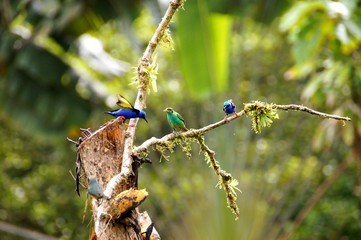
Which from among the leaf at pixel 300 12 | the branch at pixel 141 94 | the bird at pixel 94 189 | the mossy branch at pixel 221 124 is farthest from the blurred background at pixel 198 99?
the bird at pixel 94 189

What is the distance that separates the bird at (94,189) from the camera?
1965mm

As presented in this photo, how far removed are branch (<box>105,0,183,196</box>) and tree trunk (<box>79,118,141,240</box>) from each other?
0.03 metres

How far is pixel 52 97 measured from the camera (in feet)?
36.2

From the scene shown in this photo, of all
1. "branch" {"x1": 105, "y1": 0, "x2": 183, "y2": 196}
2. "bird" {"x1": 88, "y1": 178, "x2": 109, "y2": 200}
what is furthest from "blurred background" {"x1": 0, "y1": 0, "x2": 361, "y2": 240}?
"bird" {"x1": 88, "y1": 178, "x2": 109, "y2": 200}

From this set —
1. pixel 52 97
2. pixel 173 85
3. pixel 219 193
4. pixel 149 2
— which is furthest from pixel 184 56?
pixel 173 85

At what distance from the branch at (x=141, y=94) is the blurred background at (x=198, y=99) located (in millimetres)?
148

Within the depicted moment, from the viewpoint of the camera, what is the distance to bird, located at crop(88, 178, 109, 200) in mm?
1965

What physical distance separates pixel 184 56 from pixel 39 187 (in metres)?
9.43

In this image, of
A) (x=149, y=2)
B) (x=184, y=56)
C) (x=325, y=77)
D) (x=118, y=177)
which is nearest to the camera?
(x=118, y=177)

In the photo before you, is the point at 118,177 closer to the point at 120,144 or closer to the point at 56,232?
the point at 120,144

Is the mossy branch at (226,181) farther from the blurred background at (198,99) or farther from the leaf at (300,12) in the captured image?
the leaf at (300,12)

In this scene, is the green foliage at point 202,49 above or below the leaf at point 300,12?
above

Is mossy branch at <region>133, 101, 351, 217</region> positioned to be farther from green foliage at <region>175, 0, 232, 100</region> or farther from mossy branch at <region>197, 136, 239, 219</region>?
green foliage at <region>175, 0, 232, 100</region>

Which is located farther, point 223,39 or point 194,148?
point 194,148
